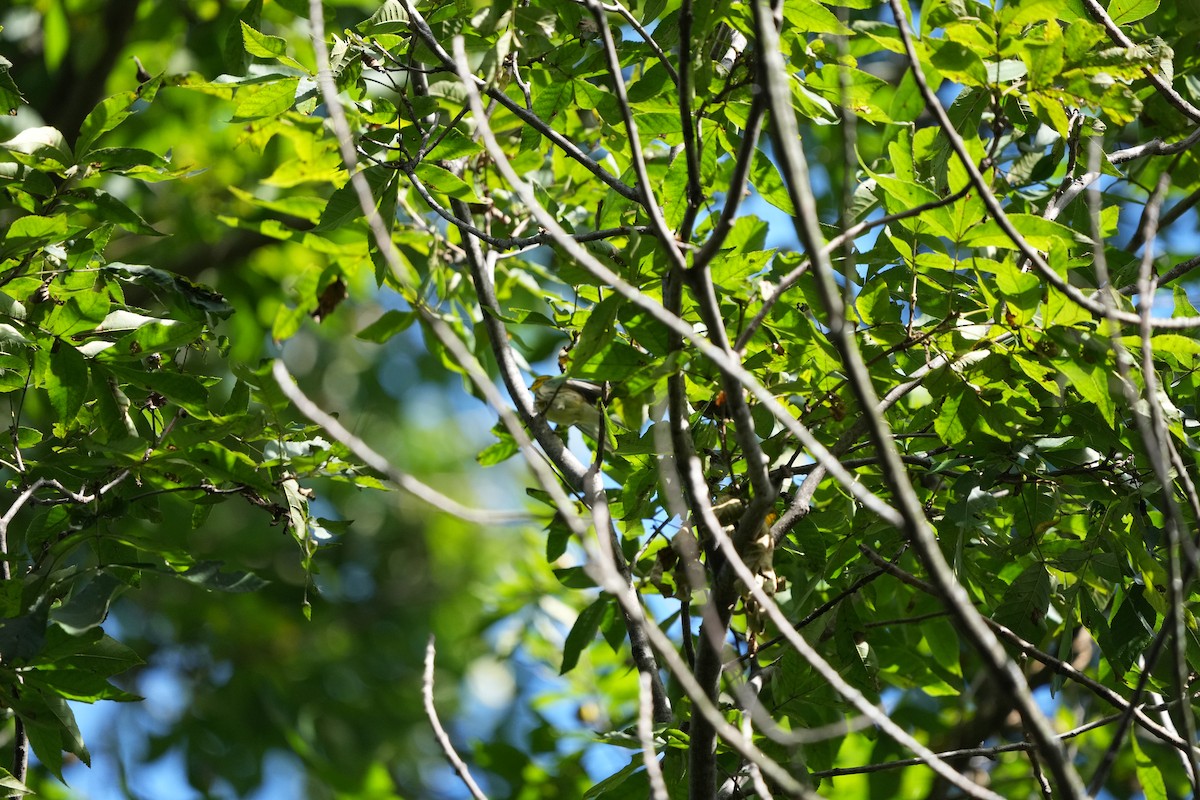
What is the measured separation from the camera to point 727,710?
4.27 ft

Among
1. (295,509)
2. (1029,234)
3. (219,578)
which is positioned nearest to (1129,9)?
(1029,234)

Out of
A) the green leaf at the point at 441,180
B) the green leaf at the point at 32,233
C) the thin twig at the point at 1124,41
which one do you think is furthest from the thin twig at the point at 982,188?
the green leaf at the point at 32,233

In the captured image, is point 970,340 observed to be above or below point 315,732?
above

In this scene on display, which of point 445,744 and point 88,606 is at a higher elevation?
point 88,606

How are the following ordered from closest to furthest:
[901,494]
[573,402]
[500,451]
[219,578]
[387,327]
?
[901,494], [219,578], [573,402], [500,451], [387,327]

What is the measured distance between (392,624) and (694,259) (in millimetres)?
4392

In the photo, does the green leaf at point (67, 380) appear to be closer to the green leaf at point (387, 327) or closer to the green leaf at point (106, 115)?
the green leaf at point (106, 115)

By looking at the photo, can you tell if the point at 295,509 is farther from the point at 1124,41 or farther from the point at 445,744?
the point at 1124,41

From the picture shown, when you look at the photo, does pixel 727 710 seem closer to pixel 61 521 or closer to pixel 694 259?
pixel 694 259

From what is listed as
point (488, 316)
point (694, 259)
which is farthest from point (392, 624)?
point (694, 259)

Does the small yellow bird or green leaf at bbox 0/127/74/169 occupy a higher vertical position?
green leaf at bbox 0/127/74/169

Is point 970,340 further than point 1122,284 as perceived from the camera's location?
No

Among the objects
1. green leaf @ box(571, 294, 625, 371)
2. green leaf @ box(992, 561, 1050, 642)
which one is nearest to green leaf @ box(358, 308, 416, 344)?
green leaf @ box(571, 294, 625, 371)

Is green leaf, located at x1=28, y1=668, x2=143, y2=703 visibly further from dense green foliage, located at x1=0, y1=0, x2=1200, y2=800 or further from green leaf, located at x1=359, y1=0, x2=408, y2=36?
green leaf, located at x1=359, y1=0, x2=408, y2=36
